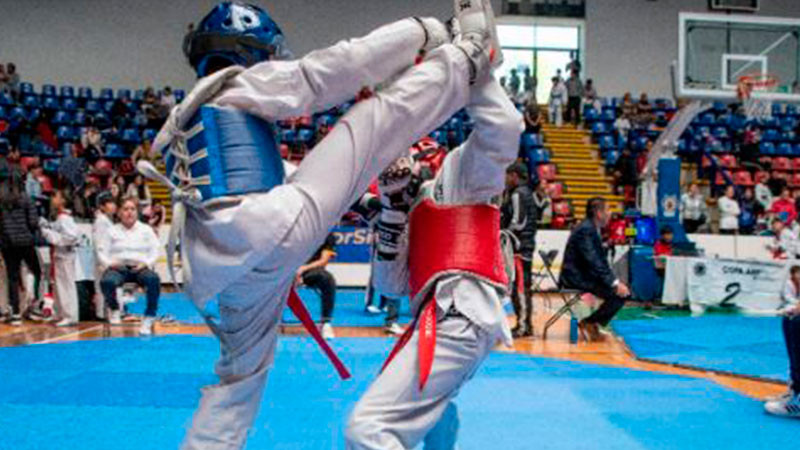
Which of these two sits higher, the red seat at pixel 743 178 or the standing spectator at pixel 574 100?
the standing spectator at pixel 574 100

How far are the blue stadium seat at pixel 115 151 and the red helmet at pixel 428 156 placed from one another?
17.0m

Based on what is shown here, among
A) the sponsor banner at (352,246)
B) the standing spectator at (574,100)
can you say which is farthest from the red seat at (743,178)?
the sponsor banner at (352,246)

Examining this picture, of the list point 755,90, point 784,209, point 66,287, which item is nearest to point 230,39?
point 66,287

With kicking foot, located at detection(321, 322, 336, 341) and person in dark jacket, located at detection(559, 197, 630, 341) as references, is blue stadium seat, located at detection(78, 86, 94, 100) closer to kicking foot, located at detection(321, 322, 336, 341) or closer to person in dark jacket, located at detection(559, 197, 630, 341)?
kicking foot, located at detection(321, 322, 336, 341)

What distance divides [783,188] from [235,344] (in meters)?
18.0

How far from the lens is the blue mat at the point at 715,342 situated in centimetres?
811

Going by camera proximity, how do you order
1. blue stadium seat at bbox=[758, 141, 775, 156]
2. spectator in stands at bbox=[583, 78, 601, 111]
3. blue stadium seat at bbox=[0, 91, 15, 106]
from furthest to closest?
1. spectator in stands at bbox=[583, 78, 601, 111]
2. blue stadium seat at bbox=[758, 141, 775, 156]
3. blue stadium seat at bbox=[0, 91, 15, 106]

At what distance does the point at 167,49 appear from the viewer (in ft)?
80.9

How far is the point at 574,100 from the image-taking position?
78.9 feet

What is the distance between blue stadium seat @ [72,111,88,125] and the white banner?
14693mm

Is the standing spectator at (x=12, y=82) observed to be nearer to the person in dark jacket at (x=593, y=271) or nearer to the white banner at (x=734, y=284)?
the person in dark jacket at (x=593, y=271)

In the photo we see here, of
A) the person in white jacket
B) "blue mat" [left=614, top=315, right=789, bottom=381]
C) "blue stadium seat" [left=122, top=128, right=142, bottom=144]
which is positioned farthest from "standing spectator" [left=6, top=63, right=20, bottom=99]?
"blue mat" [left=614, top=315, right=789, bottom=381]

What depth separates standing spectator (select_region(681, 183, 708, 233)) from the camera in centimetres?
1715

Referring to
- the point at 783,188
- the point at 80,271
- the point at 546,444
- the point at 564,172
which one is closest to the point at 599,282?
the point at 546,444
